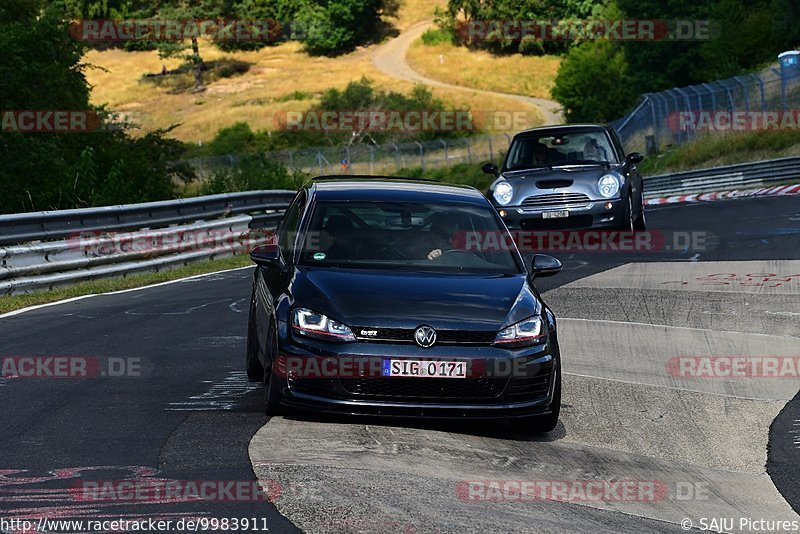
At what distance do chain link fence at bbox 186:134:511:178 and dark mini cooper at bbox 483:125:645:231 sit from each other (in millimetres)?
39461

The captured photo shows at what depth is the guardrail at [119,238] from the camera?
16167 mm

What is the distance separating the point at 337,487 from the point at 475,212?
359 cm

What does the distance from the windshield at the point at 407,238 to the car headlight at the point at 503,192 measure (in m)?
9.47

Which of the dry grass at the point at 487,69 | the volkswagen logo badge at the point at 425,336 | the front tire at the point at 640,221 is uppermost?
the volkswagen logo badge at the point at 425,336

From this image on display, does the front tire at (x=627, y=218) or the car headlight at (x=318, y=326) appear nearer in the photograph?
the car headlight at (x=318, y=326)

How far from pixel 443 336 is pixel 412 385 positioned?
12.9 inches
